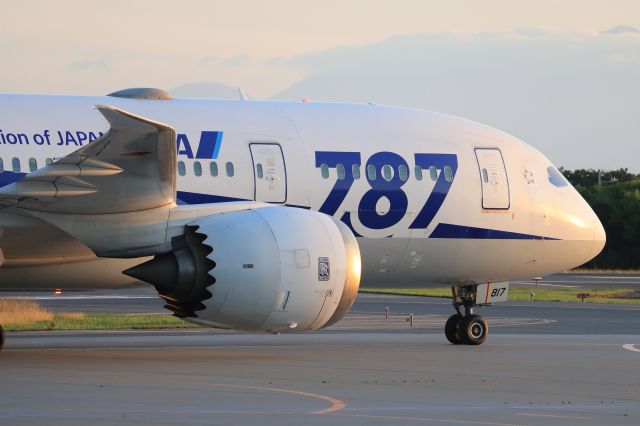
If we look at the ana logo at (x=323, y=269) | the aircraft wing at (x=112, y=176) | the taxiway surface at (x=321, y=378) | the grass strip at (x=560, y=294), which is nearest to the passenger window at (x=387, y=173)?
the taxiway surface at (x=321, y=378)

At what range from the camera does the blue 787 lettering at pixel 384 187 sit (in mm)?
22391

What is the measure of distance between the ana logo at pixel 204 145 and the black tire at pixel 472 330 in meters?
6.20

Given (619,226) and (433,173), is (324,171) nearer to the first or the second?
(433,173)

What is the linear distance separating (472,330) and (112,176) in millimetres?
8718

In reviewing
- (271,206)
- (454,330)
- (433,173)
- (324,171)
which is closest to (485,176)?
(433,173)

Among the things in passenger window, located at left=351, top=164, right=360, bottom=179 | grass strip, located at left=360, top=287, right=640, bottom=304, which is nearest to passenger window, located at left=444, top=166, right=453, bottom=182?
passenger window, located at left=351, top=164, right=360, bottom=179

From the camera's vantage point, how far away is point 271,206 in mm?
19109

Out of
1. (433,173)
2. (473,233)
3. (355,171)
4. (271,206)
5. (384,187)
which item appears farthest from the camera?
(473,233)

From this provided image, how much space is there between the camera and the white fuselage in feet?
66.8

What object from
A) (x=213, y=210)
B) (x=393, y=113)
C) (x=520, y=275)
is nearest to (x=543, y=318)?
(x=520, y=275)

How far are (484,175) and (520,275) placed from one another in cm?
223

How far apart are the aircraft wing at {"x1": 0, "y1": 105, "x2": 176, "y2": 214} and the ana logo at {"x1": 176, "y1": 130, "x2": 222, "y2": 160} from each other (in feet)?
6.56

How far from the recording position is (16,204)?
61.4 ft

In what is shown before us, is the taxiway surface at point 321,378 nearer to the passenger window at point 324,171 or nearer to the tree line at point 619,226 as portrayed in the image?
the passenger window at point 324,171
